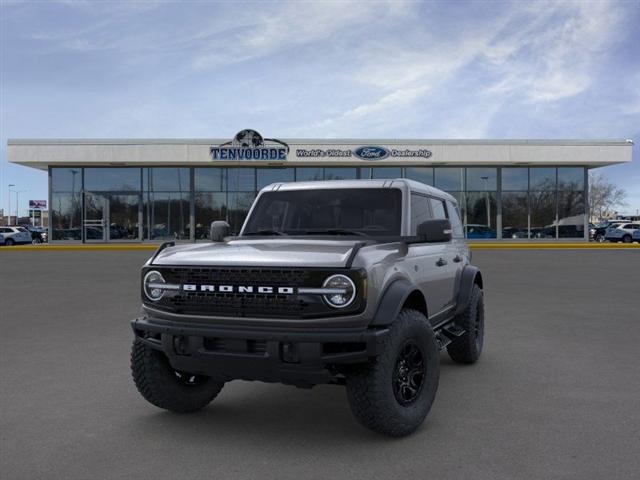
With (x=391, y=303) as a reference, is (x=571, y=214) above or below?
above

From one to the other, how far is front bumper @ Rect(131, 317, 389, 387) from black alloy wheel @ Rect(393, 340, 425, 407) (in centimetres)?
45

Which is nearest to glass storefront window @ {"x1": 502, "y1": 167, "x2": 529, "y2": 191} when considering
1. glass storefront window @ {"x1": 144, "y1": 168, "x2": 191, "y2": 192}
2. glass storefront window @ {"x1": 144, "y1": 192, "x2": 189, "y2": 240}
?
glass storefront window @ {"x1": 144, "y1": 168, "x2": 191, "y2": 192}

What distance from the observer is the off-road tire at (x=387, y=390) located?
3.89 metres

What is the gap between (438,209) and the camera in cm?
622

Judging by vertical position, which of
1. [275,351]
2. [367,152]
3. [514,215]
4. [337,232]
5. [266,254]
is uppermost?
[367,152]

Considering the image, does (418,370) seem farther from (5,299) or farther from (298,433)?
(5,299)

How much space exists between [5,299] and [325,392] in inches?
356

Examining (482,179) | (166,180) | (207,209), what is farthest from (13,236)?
(482,179)

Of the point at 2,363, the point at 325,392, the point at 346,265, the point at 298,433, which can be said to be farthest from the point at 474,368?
the point at 2,363

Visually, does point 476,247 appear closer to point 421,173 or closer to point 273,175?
point 421,173

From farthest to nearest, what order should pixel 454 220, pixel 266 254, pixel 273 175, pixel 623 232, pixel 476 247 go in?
pixel 623 232
pixel 273 175
pixel 476 247
pixel 454 220
pixel 266 254

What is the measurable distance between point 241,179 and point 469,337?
3123cm

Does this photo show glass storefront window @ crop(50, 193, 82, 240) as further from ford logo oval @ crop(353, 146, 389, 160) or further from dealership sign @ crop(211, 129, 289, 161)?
ford logo oval @ crop(353, 146, 389, 160)

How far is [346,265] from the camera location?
12.5 feet
